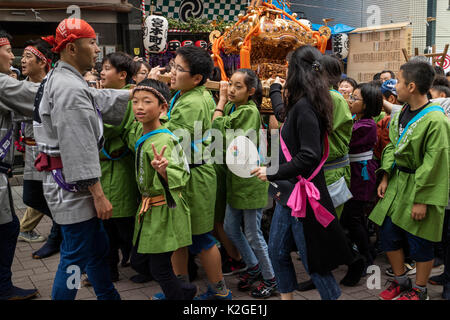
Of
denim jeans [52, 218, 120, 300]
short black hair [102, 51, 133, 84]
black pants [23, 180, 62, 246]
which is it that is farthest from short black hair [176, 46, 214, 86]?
black pants [23, 180, 62, 246]

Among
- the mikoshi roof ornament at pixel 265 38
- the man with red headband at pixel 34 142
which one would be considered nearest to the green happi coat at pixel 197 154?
the mikoshi roof ornament at pixel 265 38

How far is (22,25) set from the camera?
9289mm

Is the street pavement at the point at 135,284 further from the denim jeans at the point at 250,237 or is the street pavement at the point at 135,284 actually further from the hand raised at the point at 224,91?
the hand raised at the point at 224,91

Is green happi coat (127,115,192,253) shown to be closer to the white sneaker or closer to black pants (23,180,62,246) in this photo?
black pants (23,180,62,246)

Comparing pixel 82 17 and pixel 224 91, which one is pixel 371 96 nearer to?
pixel 224 91

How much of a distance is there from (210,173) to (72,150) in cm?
120

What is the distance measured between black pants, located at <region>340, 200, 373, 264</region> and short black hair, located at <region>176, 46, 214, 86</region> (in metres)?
1.95

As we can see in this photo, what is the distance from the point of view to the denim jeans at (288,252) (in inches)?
108

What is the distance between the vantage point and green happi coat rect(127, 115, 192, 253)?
2912mm

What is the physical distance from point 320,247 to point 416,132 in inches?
54.1

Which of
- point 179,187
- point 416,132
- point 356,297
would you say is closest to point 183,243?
point 179,187

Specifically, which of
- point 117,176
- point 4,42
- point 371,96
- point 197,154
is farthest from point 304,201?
point 4,42

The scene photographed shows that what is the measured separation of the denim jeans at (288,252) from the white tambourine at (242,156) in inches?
33.9

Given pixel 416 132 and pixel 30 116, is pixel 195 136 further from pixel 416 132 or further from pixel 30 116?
pixel 416 132
